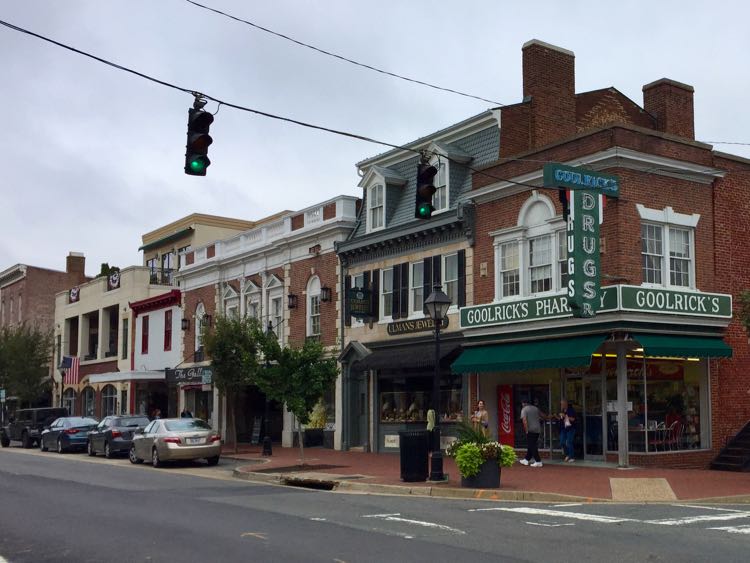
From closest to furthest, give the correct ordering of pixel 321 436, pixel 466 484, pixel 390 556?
pixel 390 556, pixel 466 484, pixel 321 436

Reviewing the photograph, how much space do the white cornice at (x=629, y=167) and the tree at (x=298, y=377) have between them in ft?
22.1

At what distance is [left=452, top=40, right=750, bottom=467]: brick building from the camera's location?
21.5m

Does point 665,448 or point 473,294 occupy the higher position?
point 473,294

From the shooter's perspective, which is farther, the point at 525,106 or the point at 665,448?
the point at 525,106

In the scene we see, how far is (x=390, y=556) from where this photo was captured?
993 centimetres

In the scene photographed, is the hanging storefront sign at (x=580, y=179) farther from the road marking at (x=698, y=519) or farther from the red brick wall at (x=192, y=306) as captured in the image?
the red brick wall at (x=192, y=306)

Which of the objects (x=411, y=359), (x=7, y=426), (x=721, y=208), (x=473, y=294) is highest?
(x=721, y=208)

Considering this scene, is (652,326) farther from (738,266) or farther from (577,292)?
(738,266)

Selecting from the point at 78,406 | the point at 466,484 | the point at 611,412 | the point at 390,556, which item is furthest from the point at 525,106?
the point at 78,406

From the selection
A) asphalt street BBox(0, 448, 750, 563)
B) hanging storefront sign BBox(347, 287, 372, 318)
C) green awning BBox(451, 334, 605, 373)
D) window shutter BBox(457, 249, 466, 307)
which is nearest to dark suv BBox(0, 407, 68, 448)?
hanging storefront sign BBox(347, 287, 372, 318)

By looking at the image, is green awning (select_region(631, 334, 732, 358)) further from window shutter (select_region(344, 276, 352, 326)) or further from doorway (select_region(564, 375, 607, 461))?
window shutter (select_region(344, 276, 352, 326))

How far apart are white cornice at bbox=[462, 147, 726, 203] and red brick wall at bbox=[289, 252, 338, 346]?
9.22 m

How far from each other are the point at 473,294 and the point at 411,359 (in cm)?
288

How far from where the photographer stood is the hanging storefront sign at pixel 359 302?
97.3 feet
